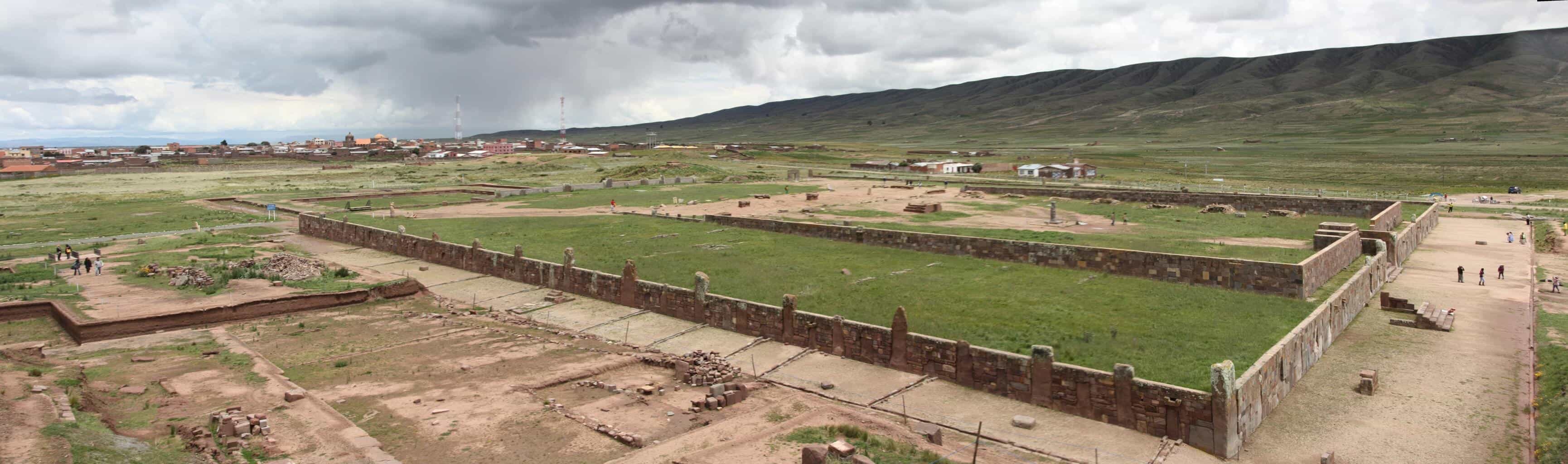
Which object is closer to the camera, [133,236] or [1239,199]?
[133,236]

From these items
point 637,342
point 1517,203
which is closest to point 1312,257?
point 637,342

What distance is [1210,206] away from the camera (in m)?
53.3

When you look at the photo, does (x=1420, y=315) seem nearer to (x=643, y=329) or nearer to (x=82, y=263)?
(x=643, y=329)

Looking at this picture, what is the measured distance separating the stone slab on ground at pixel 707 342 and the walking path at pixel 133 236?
39.0m

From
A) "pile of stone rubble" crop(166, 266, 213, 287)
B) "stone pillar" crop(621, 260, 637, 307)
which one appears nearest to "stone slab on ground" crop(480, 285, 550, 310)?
"stone pillar" crop(621, 260, 637, 307)

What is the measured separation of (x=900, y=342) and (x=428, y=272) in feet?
78.5

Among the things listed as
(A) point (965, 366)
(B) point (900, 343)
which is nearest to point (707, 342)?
(B) point (900, 343)

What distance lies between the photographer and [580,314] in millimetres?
27875

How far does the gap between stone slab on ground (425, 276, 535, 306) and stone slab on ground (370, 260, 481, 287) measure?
0.54 m

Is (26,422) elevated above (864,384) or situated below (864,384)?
above

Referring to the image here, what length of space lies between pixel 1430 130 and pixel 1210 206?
12659 centimetres

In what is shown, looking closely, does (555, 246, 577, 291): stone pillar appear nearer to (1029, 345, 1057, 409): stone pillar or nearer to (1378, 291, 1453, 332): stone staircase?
(1029, 345, 1057, 409): stone pillar

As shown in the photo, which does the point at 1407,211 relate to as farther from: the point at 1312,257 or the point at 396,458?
the point at 396,458

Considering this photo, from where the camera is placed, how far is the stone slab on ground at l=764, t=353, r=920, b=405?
18.8 m
